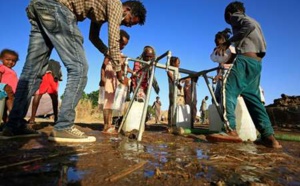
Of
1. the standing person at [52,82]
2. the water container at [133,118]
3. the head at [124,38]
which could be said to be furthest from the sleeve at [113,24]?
the standing person at [52,82]

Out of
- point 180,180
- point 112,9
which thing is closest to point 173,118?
point 112,9

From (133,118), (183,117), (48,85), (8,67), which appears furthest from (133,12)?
(8,67)

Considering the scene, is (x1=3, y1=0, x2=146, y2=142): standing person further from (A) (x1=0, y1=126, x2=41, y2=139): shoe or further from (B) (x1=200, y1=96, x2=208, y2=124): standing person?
(B) (x1=200, y1=96, x2=208, y2=124): standing person

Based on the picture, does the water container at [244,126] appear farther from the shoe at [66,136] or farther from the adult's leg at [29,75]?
the adult's leg at [29,75]

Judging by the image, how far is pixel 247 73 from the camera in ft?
10.2

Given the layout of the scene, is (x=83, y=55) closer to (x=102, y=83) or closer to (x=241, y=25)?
(x=102, y=83)

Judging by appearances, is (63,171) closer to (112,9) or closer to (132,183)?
(132,183)

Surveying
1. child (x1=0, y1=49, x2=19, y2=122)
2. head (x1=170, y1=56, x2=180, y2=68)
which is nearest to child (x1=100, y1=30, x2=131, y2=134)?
child (x1=0, y1=49, x2=19, y2=122)

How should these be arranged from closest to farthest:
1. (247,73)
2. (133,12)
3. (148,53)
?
(133,12) → (247,73) → (148,53)

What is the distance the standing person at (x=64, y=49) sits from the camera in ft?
8.13

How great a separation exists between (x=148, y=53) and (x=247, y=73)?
269cm

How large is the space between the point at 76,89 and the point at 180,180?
163cm

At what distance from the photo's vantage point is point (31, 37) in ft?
8.79

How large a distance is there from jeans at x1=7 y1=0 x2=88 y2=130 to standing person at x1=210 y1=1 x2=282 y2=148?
176cm
